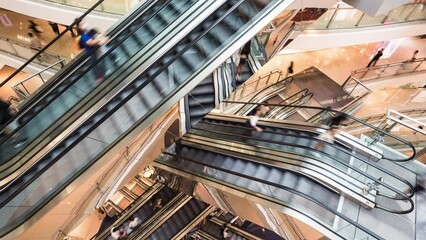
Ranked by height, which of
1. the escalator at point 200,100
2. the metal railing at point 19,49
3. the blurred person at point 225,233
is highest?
the metal railing at point 19,49

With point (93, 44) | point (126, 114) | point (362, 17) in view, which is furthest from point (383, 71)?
point (126, 114)

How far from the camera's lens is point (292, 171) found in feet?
16.1

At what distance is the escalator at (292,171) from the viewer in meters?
4.31

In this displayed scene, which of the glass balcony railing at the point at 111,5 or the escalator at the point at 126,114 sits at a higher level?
the glass balcony railing at the point at 111,5

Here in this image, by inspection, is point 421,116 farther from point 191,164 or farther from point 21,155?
point 21,155

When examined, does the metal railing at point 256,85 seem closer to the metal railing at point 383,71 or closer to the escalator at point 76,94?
the metal railing at point 383,71

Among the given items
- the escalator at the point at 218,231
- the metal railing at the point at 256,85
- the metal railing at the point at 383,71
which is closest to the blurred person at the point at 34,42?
the metal railing at the point at 256,85

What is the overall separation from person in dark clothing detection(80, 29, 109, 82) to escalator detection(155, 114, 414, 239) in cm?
188

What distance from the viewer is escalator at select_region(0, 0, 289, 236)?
3.65m

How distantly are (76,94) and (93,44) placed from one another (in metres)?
1.48

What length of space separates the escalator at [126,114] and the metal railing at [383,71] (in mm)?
7779

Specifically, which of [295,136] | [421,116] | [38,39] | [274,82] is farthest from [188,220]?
[421,116]

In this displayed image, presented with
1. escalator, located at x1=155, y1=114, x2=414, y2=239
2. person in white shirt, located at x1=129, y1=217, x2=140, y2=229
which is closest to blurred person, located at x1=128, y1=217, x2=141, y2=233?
person in white shirt, located at x1=129, y1=217, x2=140, y2=229

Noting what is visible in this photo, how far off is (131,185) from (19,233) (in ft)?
17.7
